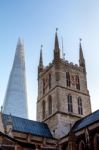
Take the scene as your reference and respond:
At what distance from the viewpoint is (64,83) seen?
2404 inches

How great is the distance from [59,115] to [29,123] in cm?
606

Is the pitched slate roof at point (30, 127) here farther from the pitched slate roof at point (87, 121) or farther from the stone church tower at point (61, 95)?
the pitched slate roof at point (87, 121)

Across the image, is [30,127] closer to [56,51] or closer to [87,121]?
Result: [87,121]

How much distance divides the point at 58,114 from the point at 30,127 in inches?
228

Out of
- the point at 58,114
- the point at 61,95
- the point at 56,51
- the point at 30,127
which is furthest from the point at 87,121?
the point at 56,51

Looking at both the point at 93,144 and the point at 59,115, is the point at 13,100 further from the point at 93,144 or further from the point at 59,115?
the point at 93,144

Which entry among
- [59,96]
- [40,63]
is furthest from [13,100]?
[59,96]

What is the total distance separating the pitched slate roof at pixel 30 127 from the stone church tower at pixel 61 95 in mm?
1216

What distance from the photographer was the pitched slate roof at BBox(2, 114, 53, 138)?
53750 millimetres

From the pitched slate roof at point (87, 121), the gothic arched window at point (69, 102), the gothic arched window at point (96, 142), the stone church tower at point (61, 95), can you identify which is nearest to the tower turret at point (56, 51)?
the stone church tower at point (61, 95)

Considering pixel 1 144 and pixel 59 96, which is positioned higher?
pixel 59 96

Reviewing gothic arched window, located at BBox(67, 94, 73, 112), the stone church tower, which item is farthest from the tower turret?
gothic arched window, located at BBox(67, 94, 73, 112)

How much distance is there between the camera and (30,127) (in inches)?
2208

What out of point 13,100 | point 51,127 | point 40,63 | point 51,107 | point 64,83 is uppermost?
point 13,100
